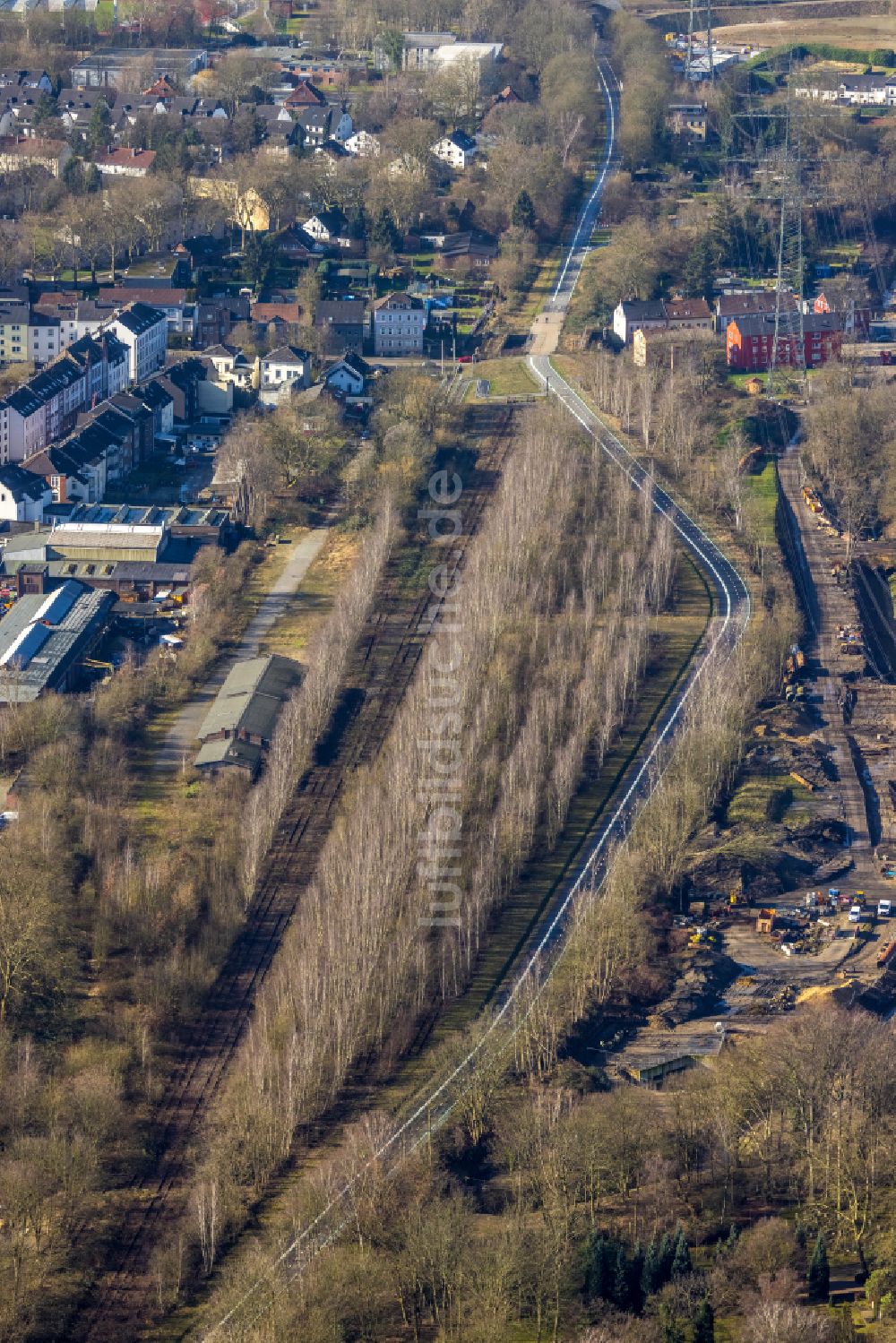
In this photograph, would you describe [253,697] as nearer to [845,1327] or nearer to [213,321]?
[845,1327]

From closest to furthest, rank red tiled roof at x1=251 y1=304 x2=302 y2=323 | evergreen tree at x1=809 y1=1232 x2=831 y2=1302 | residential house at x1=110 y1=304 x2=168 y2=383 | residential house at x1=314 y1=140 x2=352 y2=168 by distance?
evergreen tree at x1=809 y1=1232 x2=831 y2=1302, residential house at x1=110 y1=304 x2=168 y2=383, red tiled roof at x1=251 y1=304 x2=302 y2=323, residential house at x1=314 y1=140 x2=352 y2=168

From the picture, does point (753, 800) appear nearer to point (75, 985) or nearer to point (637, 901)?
point (637, 901)

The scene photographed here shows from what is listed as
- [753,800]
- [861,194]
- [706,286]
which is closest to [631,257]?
[706,286]

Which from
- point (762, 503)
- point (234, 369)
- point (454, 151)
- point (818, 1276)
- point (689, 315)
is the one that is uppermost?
point (454, 151)

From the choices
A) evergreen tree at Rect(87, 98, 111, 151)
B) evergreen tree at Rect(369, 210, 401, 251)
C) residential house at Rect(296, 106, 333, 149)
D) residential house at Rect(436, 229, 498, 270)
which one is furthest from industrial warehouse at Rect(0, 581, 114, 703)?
residential house at Rect(296, 106, 333, 149)

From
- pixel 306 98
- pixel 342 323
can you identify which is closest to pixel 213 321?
pixel 342 323

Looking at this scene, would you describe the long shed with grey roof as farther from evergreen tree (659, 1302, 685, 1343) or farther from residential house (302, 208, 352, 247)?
residential house (302, 208, 352, 247)
